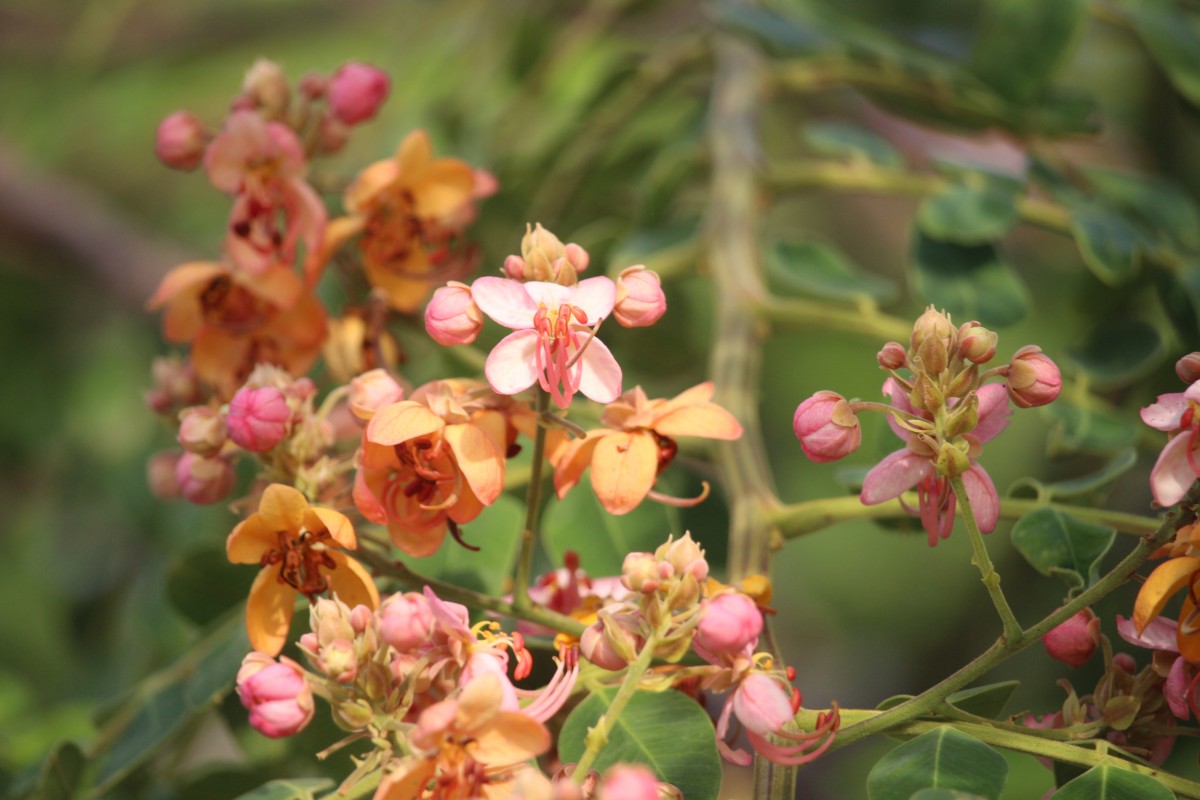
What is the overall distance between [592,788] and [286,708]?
218 millimetres

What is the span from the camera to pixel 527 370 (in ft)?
3.12

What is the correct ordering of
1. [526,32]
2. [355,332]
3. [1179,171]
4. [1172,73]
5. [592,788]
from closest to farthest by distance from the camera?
1. [592,788]
2. [355,332]
3. [1172,73]
4. [1179,171]
5. [526,32]

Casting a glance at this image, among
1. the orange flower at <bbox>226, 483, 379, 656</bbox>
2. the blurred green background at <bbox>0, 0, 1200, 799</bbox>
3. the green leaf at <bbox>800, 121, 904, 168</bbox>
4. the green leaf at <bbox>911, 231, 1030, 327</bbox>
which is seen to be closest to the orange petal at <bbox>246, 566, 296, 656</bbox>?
the orange flower at <bbox>226, 483, 379, 656</bbox>

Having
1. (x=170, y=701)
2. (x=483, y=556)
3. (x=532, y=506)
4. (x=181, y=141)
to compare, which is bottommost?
(x=170, y=701)

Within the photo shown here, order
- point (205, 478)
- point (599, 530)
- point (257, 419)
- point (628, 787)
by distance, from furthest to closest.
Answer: point (599, 530) < point (205, 478) < point (257, 419) < point (628, 787)

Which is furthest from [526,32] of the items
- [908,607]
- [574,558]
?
[908,607]

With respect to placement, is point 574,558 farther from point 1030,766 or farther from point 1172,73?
point 1172,73

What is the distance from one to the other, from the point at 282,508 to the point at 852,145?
1051 millimetres

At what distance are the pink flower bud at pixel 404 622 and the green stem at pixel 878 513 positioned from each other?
43 cm

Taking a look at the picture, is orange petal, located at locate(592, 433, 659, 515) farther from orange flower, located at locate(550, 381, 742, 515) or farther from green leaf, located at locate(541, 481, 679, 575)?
green leaf, located at locate(541, 481, 679, 575)

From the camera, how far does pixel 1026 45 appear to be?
1.59 m

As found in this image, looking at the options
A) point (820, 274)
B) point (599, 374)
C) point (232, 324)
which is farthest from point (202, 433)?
point (820, 274)

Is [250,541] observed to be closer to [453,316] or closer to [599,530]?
[453,316]

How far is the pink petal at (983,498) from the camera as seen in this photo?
91 cm
